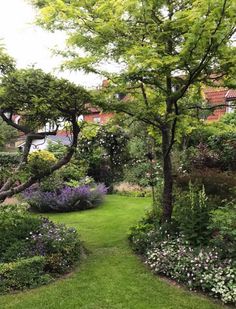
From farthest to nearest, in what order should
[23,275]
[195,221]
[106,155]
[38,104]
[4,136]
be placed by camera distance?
[106,155] < [4,136] < [195,221] < [38,104] < [23,275]

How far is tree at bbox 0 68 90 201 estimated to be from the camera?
6.29m

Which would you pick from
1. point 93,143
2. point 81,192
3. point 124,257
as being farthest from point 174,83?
point 93,143

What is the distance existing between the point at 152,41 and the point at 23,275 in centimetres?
444

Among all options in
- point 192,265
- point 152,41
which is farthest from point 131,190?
point 192,265

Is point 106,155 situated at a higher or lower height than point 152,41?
lower

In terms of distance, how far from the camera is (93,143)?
16.4 meters

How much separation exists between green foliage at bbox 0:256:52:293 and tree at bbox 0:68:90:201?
1.67m

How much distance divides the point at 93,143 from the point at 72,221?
5953 millimetres

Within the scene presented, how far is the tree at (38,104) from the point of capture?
6289 millimetres

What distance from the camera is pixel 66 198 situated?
1247cm

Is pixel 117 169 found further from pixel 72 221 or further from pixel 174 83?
pixel 174 83

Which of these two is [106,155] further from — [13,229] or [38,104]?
[38,104]

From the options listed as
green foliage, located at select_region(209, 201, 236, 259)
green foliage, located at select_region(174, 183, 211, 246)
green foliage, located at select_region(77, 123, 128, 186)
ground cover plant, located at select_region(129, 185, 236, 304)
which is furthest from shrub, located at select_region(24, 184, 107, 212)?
green foliage, located at select_region(209, 201, 236, 259)

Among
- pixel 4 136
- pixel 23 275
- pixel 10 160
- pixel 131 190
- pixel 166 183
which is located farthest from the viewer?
pixel 10 160
